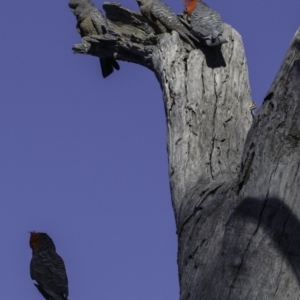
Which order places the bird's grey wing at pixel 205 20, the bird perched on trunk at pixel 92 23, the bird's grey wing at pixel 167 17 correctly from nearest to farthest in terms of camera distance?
the bird's grey wing at pixel 205 20 < the bird's grey wing at pixel 167 17 < the bird perched on trunk at pixel 92 23

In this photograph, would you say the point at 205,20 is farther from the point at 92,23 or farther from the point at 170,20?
the point at 92,23

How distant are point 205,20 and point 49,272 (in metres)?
3.19

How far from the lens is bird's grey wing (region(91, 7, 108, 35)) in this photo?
8.62m

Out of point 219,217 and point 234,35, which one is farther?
point 234,35

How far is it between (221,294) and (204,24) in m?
4.01

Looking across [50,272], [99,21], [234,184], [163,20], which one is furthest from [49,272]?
[234,184]

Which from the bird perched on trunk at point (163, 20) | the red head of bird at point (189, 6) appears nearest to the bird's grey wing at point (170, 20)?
the bird perched on trunk at point (163, 20)

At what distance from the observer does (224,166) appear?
5.40 metres

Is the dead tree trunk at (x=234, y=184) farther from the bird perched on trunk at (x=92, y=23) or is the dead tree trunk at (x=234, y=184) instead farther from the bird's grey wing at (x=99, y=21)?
the bird perched on trunk at (x=92, y=23)

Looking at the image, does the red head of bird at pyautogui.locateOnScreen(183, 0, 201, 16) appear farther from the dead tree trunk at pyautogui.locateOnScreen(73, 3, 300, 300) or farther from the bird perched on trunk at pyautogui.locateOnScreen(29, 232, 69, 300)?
the bird perched on trunk at pyautogui.locateOnScreen(29, 232, 69, 300)

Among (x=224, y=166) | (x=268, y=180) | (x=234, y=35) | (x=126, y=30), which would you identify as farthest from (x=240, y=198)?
(x=126, y=30)

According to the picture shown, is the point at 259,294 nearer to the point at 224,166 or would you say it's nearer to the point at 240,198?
the point at 240,198

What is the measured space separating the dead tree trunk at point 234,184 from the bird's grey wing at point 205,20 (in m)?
0.84

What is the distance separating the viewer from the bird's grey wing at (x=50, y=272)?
28.1ft
